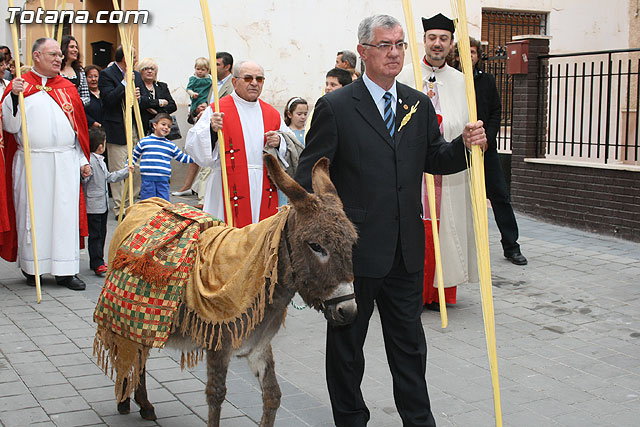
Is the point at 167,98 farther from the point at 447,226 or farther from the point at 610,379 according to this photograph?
the point at 610,379

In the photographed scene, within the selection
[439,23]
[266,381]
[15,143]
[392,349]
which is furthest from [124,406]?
[15,143]

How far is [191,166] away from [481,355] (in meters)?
9.31

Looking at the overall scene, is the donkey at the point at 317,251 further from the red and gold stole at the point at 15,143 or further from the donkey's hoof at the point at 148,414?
the red and gold stole at the point at 15,143

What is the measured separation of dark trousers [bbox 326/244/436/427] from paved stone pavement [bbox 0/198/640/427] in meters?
0.55

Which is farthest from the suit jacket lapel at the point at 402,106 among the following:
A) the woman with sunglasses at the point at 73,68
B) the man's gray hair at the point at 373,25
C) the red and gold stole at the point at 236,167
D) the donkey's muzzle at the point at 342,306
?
the woman with sunglasses at the point at 73,68

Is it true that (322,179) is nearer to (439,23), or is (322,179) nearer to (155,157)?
(439,23)

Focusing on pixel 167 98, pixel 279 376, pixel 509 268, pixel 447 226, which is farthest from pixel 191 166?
pixel 279 376

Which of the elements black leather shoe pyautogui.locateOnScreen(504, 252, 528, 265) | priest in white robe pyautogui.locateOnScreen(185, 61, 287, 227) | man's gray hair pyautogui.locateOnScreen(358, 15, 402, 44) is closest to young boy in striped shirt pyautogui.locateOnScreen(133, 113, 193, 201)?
priest in white robe pyautogui.locateOnScreen(185, 61, 287, 227)

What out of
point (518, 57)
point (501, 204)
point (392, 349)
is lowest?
point (392, 349)

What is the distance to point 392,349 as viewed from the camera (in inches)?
179

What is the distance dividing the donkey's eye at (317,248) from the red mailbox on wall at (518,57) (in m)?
9.47

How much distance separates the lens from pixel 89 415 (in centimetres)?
509

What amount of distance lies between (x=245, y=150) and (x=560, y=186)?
652 centimetres

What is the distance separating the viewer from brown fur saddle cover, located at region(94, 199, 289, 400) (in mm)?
4199
